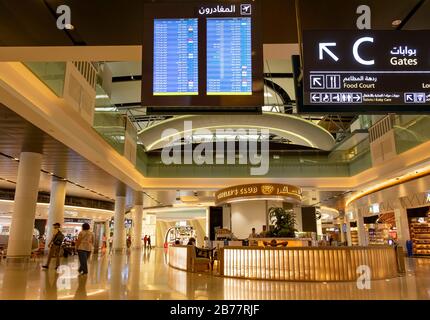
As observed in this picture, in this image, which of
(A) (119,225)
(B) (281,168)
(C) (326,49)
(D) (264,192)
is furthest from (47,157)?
(B) (281,168)

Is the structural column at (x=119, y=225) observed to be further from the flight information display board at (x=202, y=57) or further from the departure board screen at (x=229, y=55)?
the departure board screen at (x=229, y=55)

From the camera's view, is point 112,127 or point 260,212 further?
point 260,212

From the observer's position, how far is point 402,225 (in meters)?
18.6

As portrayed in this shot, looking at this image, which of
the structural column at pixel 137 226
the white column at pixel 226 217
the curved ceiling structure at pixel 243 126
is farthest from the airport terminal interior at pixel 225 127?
the white column at pixel 226 217

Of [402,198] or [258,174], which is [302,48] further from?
[258,174]

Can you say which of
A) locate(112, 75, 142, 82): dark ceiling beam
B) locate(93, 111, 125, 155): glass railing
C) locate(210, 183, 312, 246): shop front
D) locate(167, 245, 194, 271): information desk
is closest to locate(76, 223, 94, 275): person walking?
locate(167, 245, 194, 271): information desk

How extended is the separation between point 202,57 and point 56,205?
15.0 meters

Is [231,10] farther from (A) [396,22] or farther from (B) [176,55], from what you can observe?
(A) [396,22]

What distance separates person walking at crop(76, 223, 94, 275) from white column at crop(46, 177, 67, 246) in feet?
23.8

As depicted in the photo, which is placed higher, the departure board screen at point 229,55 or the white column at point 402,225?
the departure board screen at point 229,55

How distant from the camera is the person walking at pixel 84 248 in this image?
933 centimetres

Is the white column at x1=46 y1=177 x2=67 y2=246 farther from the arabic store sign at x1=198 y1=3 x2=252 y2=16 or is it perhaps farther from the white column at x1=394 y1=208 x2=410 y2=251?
the white column at x1=394 y1=208 x2=410 y2=251

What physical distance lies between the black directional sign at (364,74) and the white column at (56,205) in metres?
15.3
